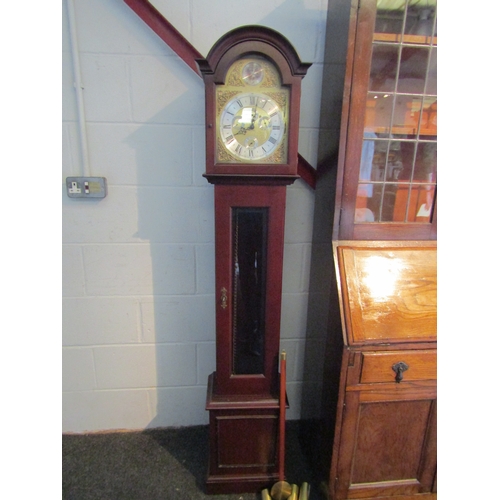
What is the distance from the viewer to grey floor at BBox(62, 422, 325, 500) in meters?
1.30

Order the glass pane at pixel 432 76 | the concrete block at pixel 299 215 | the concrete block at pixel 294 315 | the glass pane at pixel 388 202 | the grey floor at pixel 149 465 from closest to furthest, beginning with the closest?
the glass pane at pixel 432 76, the glass pane at pixel 388 202, the grey floor at pixel 149 465, the concrete block at pixel 299 215, the concrete block at pixel 294 315

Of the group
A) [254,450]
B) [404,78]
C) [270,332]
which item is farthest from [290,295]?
[404,78]

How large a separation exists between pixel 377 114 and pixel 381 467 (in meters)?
1.32

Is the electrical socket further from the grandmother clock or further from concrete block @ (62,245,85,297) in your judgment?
the grandmother clock

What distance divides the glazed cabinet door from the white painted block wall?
273mm

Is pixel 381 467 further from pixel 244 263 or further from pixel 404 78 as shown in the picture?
pixel 404 78

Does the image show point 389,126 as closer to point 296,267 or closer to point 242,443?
point 296,267

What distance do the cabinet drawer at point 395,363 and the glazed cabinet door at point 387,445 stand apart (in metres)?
0.05

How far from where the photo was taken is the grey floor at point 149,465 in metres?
1.30

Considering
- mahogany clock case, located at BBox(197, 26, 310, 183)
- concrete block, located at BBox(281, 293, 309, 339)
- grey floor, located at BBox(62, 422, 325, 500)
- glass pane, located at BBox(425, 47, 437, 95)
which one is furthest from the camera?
concrete block, located at BBox(281, 293, 309, 339)

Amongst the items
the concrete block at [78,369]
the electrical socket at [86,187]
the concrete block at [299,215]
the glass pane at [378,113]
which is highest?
the glass pane at [378,113]

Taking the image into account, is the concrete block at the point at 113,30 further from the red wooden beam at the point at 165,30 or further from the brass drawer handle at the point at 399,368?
the brass drawer handle at the point at 399,368

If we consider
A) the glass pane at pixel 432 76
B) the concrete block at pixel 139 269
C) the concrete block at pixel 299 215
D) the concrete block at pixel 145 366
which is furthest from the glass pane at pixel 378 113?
the concrete block at pixel 145 366

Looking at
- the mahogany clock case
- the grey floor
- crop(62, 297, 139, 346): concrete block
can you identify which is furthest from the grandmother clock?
crop(62, 297, 139, 346): concrete block
